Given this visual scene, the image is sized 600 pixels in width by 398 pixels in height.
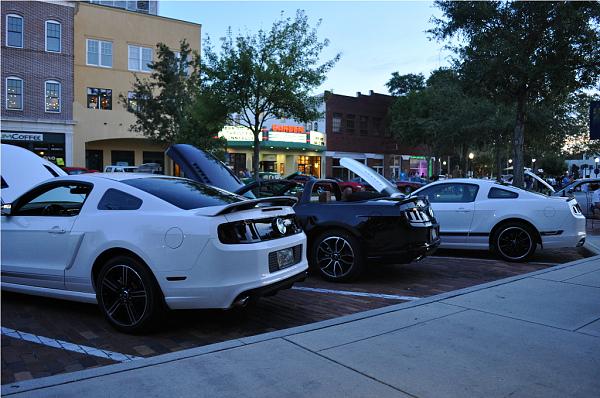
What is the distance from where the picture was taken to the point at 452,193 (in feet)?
30.4

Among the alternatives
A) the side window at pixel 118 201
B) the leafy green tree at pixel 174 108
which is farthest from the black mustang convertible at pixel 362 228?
the leafy green tree at pixel 174 108

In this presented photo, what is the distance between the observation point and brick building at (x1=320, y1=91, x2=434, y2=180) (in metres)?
43.7

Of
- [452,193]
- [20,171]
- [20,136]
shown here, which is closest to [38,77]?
[20,136]

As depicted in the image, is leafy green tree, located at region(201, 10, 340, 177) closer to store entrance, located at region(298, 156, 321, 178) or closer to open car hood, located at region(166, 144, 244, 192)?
open car hood, located at region(166, 144, 244, 192)

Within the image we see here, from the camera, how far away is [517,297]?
5879 mm

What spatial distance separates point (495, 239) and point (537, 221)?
0.75 meters

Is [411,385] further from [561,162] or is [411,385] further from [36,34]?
[561,162]

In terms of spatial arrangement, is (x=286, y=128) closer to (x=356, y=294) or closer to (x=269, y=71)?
(x=269, y=71)

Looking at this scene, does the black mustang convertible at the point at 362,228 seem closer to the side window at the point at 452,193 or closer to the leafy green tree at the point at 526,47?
the side window at the point at 452,193

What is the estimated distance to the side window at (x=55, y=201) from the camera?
17.0 ft

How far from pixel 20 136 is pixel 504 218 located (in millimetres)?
29996

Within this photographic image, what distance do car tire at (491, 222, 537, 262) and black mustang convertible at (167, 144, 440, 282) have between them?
1.95m

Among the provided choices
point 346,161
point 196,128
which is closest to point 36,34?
→ point 196,128

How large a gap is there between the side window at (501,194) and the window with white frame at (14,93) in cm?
2990
